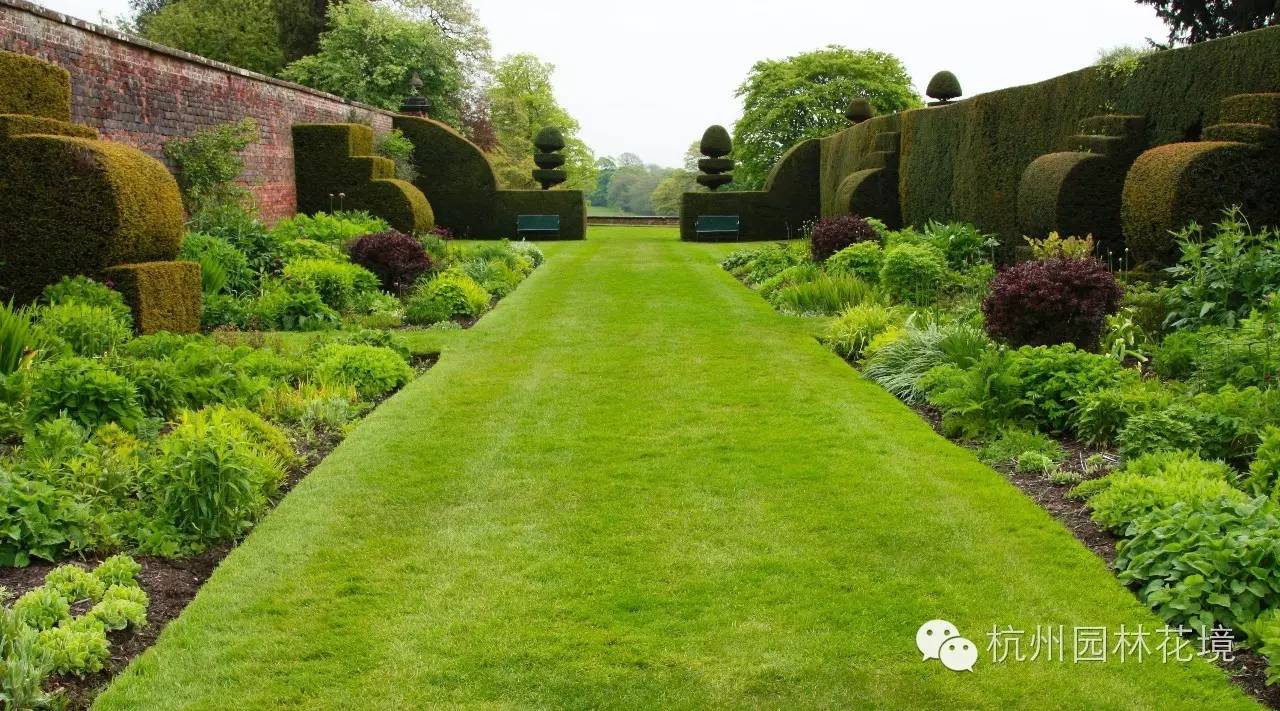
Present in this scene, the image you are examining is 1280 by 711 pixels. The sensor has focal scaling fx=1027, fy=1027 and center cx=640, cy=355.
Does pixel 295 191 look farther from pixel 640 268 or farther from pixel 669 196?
pixel 669 196

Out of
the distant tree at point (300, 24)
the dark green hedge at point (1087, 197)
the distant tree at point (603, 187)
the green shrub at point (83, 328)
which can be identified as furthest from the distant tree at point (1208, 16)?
the distant tree at point (603, 187)

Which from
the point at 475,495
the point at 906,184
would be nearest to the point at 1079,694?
the point at 475,495

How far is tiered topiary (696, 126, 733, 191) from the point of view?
30.6 metres

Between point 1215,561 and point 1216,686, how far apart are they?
2.16 ft

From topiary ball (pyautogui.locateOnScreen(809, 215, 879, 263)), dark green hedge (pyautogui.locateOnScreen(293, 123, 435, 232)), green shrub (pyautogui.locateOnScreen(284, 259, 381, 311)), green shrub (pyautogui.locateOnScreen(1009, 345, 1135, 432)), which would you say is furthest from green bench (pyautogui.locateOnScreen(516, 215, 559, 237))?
green shrub (pyautogui.locateOnScreen(1009, 345, 1135, 432))

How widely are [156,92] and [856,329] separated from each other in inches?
392

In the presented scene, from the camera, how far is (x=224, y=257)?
465 inches

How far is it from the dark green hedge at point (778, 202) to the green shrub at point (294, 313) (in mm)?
17160

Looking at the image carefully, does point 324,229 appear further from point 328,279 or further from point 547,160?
point 547,160

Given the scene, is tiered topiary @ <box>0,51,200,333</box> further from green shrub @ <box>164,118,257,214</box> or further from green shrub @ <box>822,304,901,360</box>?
green shrub @ <box>822,304,901,360</box>

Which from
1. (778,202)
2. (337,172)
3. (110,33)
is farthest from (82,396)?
(778,202)

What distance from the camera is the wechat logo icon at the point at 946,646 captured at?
3.60 m

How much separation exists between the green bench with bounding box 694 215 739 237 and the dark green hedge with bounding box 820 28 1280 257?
17.7 ft

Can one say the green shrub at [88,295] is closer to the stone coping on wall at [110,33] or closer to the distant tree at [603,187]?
the stone coping on wall at [110,33]
